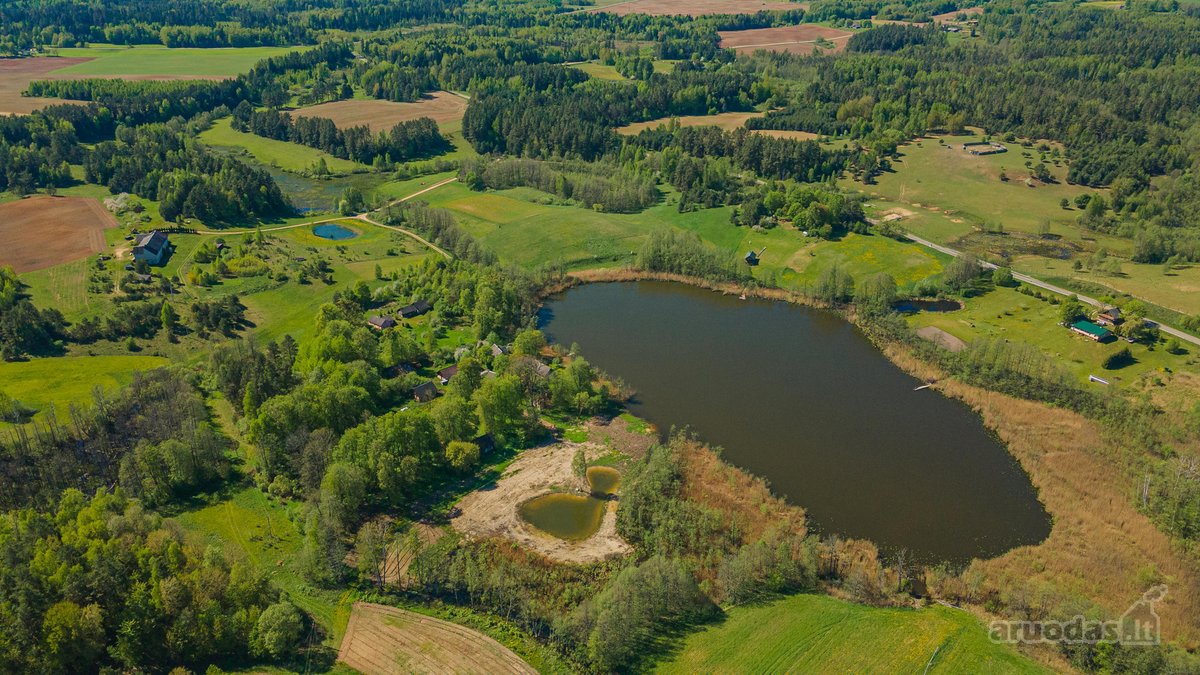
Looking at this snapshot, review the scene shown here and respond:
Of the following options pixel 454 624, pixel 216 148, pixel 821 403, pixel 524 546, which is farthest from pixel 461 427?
pixel 216 148

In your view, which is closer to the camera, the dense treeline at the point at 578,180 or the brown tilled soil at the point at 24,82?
the dense treeline at the point at 578,180

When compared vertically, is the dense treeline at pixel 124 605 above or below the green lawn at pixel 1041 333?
below

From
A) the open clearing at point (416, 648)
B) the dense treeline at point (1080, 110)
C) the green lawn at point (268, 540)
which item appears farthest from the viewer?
the dense treeline at point (1080, 110)

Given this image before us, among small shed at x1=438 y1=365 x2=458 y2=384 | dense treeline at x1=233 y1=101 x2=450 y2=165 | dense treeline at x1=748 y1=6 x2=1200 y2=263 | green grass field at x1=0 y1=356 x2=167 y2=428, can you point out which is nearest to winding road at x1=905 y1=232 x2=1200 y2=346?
dense treeline at x1=748 y1=6 x2=1200 y2=263

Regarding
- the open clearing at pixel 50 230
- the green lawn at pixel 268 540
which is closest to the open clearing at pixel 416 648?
the green lawn at pixel 268 540

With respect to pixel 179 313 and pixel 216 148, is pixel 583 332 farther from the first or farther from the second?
pixel 216 148

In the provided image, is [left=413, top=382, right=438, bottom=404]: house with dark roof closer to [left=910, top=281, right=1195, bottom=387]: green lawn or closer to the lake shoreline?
the lake shoreline

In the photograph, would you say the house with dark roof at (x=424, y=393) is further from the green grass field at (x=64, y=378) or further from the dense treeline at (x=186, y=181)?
the dense treeline at (x=186, y=181)
